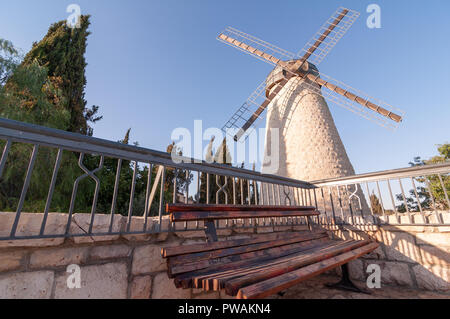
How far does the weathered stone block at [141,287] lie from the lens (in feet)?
5.18

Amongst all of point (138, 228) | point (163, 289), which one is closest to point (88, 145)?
point (138, 228)

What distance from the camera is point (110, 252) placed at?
1562 millimetres

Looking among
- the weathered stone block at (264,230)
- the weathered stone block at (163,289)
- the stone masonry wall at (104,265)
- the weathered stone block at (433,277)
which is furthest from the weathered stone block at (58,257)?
the weathered stone block at (433,277)

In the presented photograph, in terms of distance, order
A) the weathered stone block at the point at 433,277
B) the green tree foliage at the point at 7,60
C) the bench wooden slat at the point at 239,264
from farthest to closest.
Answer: the green tree foliage at the point at 7,60 < the weathered stone block at the point at 433,277 < the bench wooden slat at the point at 239,264

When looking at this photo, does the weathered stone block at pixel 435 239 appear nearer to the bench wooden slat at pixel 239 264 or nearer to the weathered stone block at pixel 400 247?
the weathered stone block at pixel 400 247

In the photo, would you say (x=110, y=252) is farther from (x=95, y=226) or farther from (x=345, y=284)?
(x=345, y=284)

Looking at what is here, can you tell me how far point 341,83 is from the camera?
420 inches

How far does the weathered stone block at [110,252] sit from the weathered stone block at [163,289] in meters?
0.35

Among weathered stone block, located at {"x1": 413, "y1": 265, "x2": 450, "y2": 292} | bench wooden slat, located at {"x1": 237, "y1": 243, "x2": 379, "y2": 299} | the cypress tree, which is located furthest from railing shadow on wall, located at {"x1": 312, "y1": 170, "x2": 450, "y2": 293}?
the cypress tree

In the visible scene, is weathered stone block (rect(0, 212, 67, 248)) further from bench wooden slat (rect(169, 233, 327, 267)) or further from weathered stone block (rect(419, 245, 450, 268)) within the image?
weathered stone block (rect(419, 245, 450, 268))

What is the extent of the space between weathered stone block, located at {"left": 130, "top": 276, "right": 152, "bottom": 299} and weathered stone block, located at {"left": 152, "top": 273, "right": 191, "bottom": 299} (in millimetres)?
43

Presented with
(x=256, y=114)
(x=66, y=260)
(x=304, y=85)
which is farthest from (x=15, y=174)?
(x=304, y=85)

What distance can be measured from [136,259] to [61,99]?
8.83 m

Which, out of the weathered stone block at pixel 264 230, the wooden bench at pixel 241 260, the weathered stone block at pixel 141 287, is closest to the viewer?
the wooden bench at pixel 241 260
